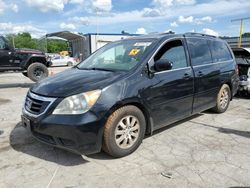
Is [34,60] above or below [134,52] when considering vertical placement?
below

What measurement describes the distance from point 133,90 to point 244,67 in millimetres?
5264

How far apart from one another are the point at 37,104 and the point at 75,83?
23.3 inches

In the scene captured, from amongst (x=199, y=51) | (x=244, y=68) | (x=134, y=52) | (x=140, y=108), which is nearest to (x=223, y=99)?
(x=199, y=51)

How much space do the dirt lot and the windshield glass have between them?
1.32 metres

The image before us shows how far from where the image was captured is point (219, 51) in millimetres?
6121

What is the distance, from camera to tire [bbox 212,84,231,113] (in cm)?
605

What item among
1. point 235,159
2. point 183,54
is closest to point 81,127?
point 235,159

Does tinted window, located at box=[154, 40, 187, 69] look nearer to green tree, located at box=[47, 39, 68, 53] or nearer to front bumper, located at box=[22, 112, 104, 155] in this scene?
front bumper, located at box=[22, 112, 104, 155]

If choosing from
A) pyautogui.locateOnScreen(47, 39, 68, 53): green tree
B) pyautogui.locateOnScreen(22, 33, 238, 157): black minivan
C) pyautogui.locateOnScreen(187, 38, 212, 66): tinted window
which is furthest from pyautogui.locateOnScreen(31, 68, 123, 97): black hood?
pyautogui.locateOnScreen(47, 39, 68, 53): green tree

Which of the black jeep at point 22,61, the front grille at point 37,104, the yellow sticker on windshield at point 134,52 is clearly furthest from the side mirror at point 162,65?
the black jeep at point 22,61

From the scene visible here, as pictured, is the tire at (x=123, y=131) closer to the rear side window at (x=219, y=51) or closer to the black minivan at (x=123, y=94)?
the black minivan at (x=123, y=94)

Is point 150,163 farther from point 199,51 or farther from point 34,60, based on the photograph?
point 34,60

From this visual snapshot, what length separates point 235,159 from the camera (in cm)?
386

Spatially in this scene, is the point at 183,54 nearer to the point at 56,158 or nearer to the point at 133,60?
the point at 133,60
